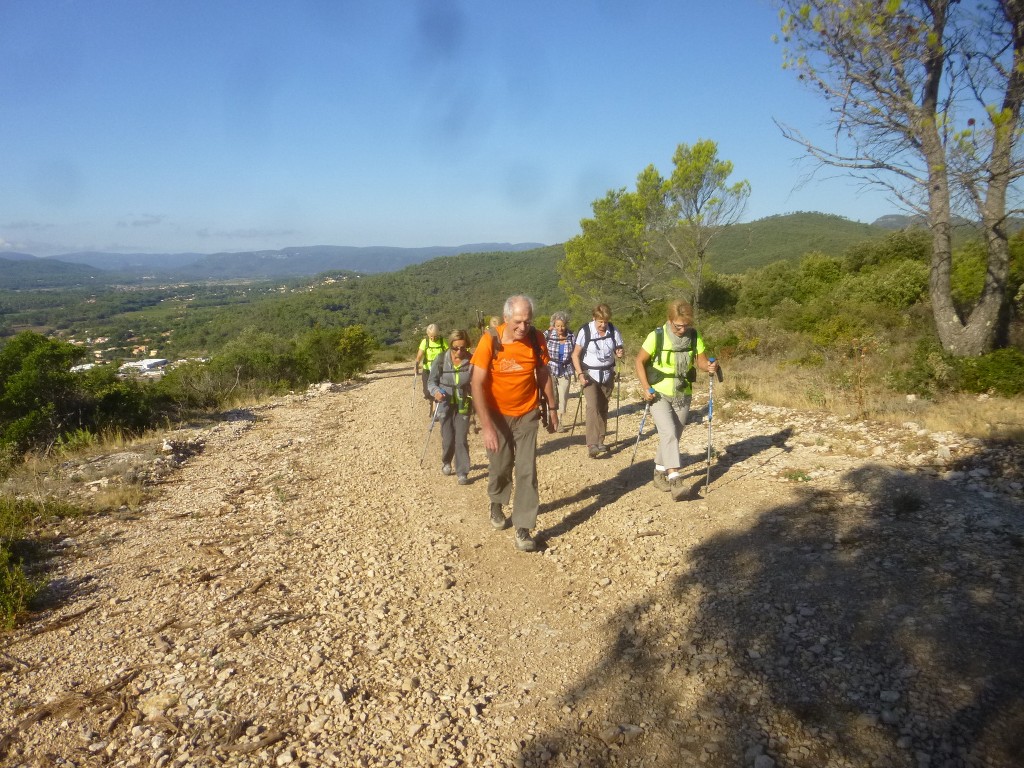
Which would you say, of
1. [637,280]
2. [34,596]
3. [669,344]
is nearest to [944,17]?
[669,344]

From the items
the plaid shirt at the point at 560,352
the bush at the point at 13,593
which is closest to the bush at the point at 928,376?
the plaid shirt at the point at 560,352

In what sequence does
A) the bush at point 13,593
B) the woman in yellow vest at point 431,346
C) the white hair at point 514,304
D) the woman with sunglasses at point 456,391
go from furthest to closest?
the woman in yellow vest at point 431,346, the woman with sunglasses at point 456,391, the white hair at point 514,304, the bush at point 13,593

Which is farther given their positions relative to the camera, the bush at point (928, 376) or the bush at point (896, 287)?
the bush at point (896, 287)

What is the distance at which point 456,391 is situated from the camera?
6.92m

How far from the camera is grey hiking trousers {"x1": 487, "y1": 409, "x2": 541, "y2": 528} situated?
16.5ft

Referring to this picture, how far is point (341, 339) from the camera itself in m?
21.3

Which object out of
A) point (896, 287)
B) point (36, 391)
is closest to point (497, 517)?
point (36, 391)

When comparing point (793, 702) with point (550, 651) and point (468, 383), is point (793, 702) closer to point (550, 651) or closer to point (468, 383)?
point (550, 651)

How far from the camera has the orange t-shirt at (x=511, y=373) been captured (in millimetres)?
4852

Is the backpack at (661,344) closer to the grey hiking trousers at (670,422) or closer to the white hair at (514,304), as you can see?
the grey hiking trousers at (670,422)

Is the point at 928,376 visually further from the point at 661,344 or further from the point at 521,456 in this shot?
the point at 521,456

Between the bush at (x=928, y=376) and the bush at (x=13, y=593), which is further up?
the bush at (x=928, y=376)

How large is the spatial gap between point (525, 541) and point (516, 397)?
1247 mm

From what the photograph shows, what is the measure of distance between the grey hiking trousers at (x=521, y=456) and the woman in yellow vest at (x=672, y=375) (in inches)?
57.9
